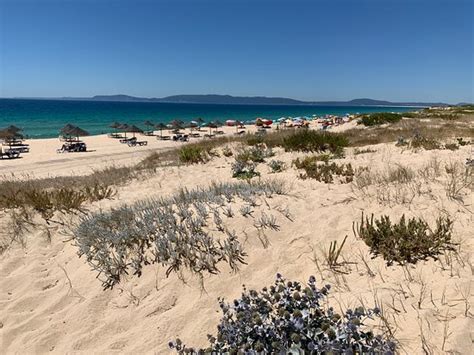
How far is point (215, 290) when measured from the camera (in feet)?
11.2

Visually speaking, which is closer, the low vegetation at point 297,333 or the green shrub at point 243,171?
the low vegetation at point 297,333

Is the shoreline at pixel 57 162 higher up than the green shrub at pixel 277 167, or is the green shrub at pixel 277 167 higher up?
the green shrub at pixel 277 167

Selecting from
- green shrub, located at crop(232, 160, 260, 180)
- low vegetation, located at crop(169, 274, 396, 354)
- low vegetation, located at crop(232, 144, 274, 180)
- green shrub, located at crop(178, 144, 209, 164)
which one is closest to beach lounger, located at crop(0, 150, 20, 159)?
green shrub, located at crop(178, 144, 209, 164)

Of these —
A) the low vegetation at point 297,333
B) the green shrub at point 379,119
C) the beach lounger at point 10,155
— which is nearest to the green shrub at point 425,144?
the low vegetation at point 297,333

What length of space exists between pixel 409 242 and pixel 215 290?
207 centimetres

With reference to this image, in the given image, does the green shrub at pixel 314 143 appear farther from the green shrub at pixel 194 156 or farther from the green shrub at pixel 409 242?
the green shrub at pixel 409 242

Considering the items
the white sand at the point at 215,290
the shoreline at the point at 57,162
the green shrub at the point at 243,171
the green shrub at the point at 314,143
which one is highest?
the green shrub at the point at 314,143

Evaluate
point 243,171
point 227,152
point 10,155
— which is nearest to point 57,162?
point 10,155

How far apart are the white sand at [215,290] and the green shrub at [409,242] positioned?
12cm

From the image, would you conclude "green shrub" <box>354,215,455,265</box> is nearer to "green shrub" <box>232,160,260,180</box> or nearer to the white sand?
the white sand

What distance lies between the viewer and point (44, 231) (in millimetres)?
4820

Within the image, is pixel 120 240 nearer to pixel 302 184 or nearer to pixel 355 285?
pixel 355 285

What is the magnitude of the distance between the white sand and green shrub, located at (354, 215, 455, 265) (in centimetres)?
12

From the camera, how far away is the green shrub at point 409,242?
345cm
